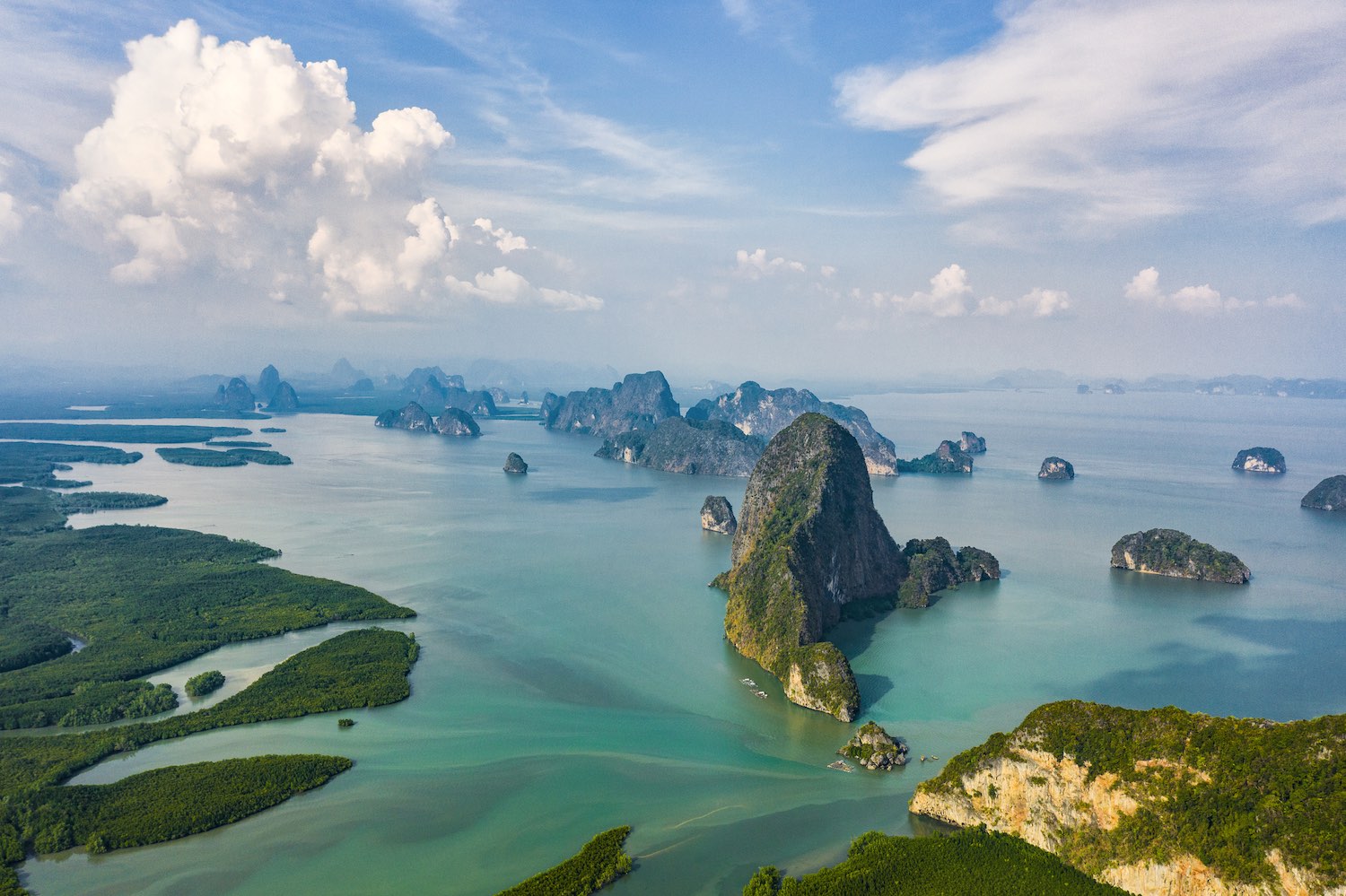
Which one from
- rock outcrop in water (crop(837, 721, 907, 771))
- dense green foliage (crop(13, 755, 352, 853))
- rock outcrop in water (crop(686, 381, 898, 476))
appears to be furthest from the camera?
rock outcrop in water (crop(686, 381, 898, 476))

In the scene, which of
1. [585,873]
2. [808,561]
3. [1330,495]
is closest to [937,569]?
[808,561]

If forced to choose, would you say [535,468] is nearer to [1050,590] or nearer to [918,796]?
[1050,590]

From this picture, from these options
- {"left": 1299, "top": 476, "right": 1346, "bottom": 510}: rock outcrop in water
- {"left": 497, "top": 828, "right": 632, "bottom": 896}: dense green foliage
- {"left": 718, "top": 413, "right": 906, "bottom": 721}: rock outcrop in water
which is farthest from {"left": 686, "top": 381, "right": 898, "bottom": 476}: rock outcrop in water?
{"left": 497, "top": 828, "right": 632, "bottom": 896}: dense green foliage

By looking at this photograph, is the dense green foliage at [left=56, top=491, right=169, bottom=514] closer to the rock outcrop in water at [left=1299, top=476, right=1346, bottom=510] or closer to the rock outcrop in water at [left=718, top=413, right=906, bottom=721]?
the rock outcrop in water at [left=718, top=413, right=906, bottom=721]

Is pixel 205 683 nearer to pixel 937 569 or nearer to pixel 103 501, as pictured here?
pixel 937 569

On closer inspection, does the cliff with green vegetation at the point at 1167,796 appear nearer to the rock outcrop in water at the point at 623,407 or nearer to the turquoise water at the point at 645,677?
the turquoise water at the point at 645,677

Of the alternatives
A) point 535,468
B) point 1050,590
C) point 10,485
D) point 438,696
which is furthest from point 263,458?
point 1050,590
